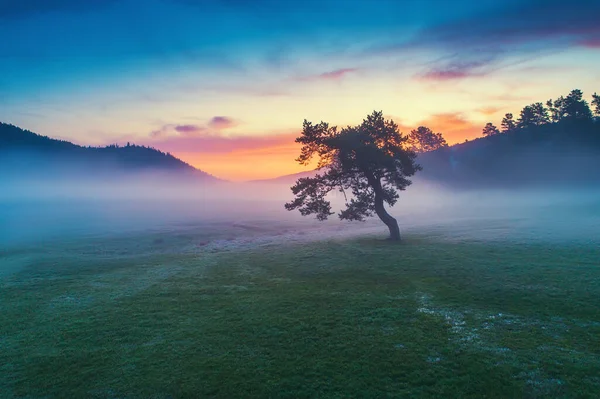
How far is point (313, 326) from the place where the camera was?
57.3 feet

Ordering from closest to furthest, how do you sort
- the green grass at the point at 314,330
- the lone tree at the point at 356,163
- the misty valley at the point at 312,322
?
the green grass at the point at 314,330, the misty valley at the point at 312,322, the lone tree at the point at 356,163

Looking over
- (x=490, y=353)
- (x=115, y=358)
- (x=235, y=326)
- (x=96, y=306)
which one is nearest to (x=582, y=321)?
(x=490, y=353)

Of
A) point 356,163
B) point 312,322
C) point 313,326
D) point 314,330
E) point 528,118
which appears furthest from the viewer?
point 528,118

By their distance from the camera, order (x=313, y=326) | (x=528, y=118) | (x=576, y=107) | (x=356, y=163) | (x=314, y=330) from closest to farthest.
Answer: (x=314, y=330) → (x=313, y=326) → (x=356, y=163) → (x=576, y=107) → (x=528, y=118)

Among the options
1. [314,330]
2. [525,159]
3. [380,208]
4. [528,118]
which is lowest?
[314,330]

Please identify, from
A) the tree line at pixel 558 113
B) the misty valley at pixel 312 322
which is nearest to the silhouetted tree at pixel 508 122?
the tree line at pixel 558 113

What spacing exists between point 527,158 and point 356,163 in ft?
361

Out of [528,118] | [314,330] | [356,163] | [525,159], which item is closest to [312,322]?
[314,330]

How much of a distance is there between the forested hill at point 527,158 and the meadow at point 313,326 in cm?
9529

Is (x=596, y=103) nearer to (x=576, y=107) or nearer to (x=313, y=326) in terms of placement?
(x=576, y=107)

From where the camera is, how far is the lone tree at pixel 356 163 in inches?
1708

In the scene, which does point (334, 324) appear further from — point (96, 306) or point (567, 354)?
point (96, 306)

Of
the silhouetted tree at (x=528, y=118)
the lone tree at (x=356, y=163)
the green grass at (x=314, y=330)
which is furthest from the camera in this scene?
the silhouetted tree at (x=528, y=118)

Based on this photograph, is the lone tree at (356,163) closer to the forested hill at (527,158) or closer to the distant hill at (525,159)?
the distant hill at (525,159)
